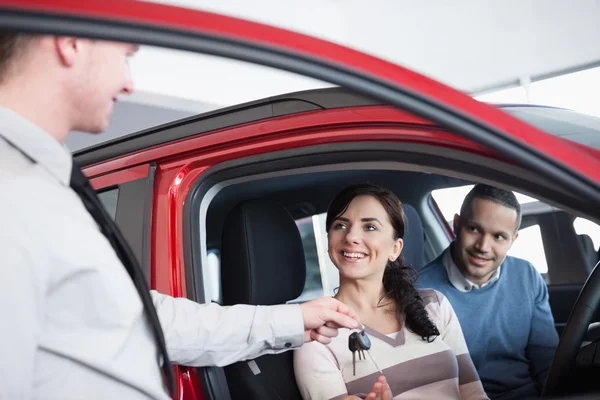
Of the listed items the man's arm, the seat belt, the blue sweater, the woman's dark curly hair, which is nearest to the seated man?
the blue sweater

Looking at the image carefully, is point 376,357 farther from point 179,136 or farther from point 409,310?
point 179,136

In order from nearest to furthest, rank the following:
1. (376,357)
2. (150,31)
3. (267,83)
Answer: (150,31) < (376,357) < (267,83)

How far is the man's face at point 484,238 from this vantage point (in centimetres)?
203

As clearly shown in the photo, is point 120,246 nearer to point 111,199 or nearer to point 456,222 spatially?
point 111,199

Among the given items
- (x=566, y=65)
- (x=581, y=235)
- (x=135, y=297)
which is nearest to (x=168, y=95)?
(x=566, y=65)

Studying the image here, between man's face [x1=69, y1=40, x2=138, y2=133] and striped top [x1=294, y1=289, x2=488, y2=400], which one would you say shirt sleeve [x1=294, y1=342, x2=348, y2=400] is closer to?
striped top [x1=294, y1=289, x2=488, y2=400]

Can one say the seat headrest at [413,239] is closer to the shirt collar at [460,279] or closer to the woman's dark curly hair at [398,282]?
the shirt collar at [460,279]

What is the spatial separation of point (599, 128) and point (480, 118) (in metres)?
0.63

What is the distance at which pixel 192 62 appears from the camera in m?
8.19

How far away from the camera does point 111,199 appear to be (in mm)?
1702

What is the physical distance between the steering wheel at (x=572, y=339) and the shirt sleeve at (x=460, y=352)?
35 cm

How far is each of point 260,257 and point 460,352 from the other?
0.70 m

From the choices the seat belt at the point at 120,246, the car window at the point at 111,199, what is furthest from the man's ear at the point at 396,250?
the seat belt at the point at 120,246

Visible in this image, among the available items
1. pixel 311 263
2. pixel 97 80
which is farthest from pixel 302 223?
pixel 97 80
